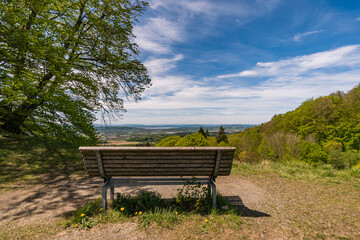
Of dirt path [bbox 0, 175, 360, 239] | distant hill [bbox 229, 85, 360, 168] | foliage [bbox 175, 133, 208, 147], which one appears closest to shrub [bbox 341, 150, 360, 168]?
distant hill [bbox 229, 85, 360, 168]

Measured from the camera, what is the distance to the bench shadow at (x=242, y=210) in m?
3.20

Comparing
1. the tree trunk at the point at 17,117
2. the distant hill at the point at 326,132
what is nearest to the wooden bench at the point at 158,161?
the tree trunk at the point at 17,117

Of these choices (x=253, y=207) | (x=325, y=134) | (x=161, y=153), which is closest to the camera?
(x=161, y=153)

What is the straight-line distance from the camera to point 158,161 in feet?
9.77

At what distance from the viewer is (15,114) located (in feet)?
26.3

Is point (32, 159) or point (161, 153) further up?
point (161, 153)

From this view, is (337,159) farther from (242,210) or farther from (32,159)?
(32,159)

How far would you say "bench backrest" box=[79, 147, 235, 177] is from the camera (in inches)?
114

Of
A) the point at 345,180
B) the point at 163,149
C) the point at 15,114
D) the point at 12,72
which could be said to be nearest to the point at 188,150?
the point at 163,149

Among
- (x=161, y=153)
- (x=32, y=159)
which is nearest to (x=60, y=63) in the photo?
(x=32, y=159)

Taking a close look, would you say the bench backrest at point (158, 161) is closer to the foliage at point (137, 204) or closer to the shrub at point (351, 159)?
the foliage at point (137, 204)

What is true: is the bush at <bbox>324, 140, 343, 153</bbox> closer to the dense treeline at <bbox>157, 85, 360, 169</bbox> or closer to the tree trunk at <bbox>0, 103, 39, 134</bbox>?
the dense treeline at <bbox>157, 85, 360, 169</bbox>

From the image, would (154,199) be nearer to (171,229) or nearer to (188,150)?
(171,229)

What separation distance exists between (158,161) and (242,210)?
2.10 meters
